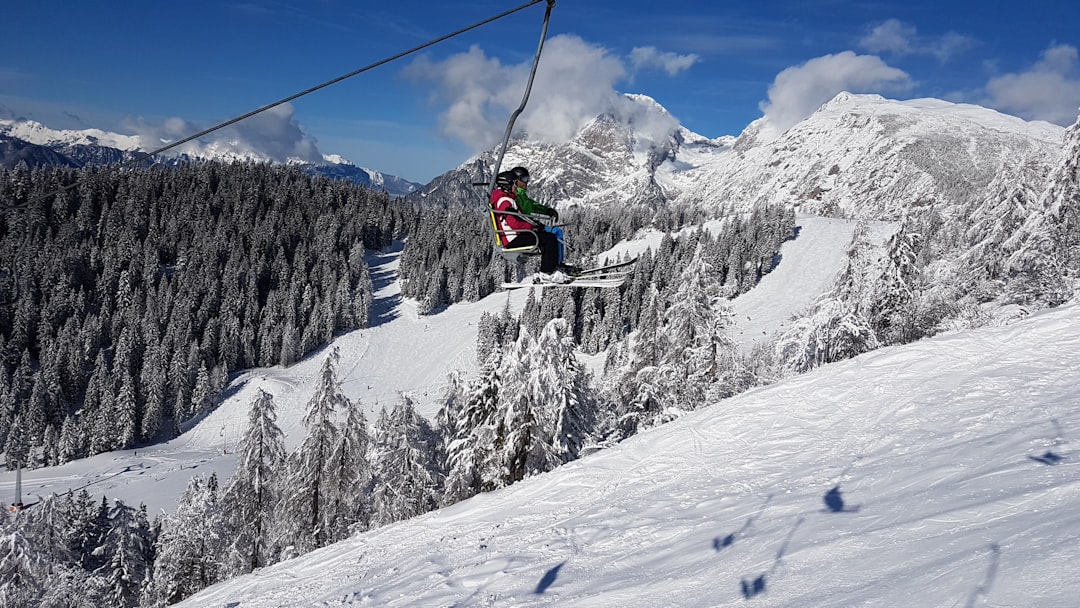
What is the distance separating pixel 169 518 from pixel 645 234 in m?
100

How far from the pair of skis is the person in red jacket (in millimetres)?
701

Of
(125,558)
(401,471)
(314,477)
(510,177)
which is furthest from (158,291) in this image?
(510,177)

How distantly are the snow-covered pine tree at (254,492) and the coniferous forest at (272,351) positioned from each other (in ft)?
0.36

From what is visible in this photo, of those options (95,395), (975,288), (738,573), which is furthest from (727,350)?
(95,395)

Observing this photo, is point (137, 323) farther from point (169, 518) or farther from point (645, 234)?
point (645, 234)

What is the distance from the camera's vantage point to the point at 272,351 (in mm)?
80875

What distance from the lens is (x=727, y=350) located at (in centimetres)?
2550

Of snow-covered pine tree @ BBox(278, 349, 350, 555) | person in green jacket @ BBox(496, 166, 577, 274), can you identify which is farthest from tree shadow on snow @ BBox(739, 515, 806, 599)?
snow-covered pine tree @ BBox(278, 349, 350, 555)

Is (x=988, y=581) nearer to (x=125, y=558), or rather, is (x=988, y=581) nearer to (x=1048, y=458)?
(x=1048, y=458)

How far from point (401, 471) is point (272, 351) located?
6609cm

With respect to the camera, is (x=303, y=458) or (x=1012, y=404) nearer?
(x=1012, y=404)

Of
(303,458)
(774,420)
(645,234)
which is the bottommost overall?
(303,458)

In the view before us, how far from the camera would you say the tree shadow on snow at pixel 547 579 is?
25.9 ft

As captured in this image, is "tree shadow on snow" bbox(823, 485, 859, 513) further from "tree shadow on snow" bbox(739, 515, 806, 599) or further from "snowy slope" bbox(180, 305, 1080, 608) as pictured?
"tree shadow on snow" bbox(739, 515, 806, 599)
